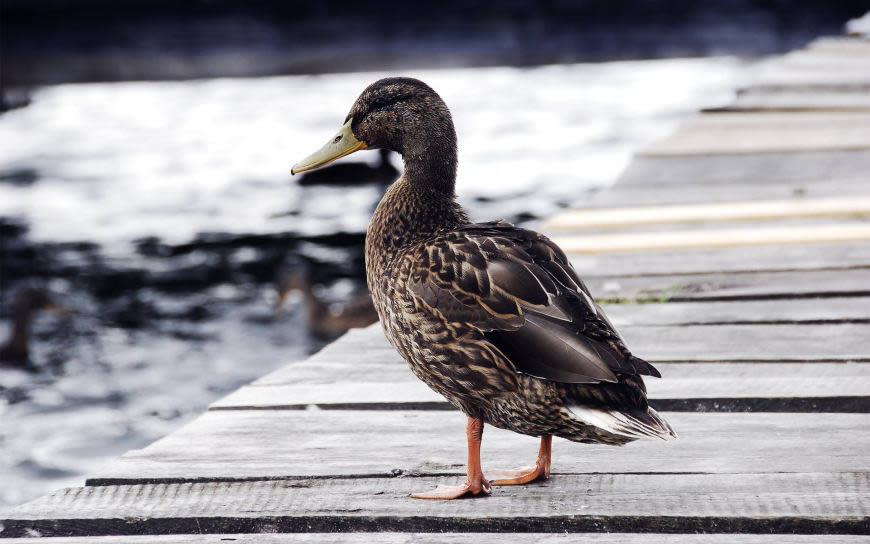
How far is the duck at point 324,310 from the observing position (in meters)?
7.70

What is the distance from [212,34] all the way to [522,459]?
939cm

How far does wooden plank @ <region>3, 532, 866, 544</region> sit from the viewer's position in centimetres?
186

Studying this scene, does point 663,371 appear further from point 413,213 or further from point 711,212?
point 711,212

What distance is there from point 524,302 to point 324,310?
602 cm

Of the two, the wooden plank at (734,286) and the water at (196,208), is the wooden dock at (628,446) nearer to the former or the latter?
the wooden plank at (734,286)

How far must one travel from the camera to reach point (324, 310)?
7.98 m

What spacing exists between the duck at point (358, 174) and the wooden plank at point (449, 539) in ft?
30.0

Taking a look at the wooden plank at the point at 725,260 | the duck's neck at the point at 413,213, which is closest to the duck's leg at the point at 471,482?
the duck's neck at the point at 413,213

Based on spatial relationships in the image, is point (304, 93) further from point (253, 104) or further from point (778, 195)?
point (778, 195)

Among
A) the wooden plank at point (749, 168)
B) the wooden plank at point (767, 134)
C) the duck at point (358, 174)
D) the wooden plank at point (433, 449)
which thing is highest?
the wooden plank at point (767, 134)

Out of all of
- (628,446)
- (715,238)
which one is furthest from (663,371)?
(715,238)

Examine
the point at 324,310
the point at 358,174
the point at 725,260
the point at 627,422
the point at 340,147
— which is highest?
the point at 340,147

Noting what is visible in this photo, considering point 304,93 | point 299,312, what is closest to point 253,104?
point 304,93

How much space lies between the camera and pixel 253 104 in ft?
46.1
